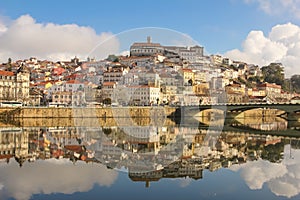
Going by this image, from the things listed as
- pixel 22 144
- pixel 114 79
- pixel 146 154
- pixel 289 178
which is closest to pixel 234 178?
Result: pixel 289 178

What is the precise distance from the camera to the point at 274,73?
107938 millimetres

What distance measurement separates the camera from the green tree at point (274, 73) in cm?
10540

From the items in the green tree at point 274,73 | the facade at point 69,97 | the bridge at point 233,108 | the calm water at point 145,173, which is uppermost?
the green tree at point 274,73

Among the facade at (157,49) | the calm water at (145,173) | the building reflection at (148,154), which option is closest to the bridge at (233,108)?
the facade at (157,49)

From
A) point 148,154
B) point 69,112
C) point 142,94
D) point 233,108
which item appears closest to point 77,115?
point 69,112

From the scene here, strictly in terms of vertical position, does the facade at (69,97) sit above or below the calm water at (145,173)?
above

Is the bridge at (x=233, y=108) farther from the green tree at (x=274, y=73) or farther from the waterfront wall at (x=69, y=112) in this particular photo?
the green tree at (x=274, y=73)

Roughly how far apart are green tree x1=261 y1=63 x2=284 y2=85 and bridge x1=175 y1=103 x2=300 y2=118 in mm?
54075

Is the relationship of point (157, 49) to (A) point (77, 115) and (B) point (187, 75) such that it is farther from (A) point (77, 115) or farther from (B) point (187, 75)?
(B) point (187, 75)

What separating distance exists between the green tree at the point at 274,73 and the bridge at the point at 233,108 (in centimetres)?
5407

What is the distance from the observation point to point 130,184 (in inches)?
441

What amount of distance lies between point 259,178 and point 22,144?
500 inches

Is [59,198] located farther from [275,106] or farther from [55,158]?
[275,106]

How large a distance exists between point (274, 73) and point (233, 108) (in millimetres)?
67550
